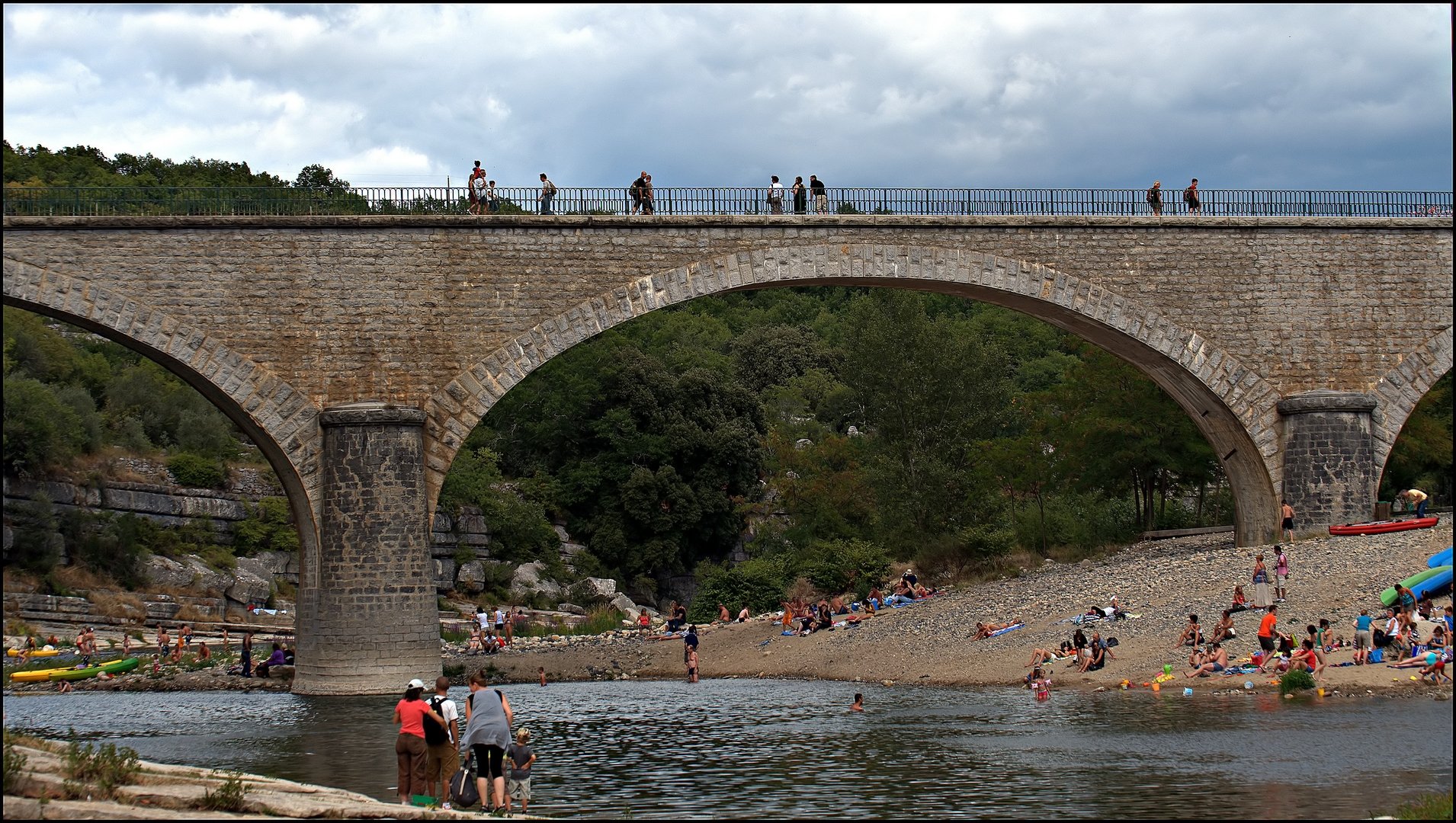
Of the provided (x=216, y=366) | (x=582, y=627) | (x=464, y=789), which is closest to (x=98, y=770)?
(x=464, y=789)

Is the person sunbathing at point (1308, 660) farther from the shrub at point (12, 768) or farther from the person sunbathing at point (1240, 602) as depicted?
the shrub at point (12, 768)

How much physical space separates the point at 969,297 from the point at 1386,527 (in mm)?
7726

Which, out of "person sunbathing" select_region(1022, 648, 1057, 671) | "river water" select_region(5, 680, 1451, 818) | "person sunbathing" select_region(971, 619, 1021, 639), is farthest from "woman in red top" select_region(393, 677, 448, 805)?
"person sunbathing" select_region(971, 619, 1021, 639)

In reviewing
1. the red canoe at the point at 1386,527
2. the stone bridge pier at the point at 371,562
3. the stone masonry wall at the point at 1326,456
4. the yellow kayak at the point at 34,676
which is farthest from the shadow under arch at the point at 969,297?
the yellow kayak at the point at 34,676

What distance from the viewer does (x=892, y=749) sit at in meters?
14.8

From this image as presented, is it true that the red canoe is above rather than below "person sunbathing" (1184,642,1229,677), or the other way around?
above

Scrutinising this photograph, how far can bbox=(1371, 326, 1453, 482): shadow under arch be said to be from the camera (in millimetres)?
25078

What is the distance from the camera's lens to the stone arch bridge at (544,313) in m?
21.2

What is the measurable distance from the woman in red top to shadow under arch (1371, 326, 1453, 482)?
19.0 m

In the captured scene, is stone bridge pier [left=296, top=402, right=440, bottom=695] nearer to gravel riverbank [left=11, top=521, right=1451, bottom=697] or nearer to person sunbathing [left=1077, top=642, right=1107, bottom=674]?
gravel riverbank [left=11, top=521, right=1451, bottom=697]

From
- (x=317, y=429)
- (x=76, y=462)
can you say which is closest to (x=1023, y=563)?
(x=317, y=429)

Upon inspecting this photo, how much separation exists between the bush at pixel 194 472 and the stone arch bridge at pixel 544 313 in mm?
22286

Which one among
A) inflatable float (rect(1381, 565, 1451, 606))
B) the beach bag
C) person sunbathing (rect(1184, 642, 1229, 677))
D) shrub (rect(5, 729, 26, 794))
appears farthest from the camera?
inflatable float (rect(1381, 565, 1451, 606))

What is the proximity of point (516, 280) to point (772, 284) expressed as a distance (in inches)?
168
